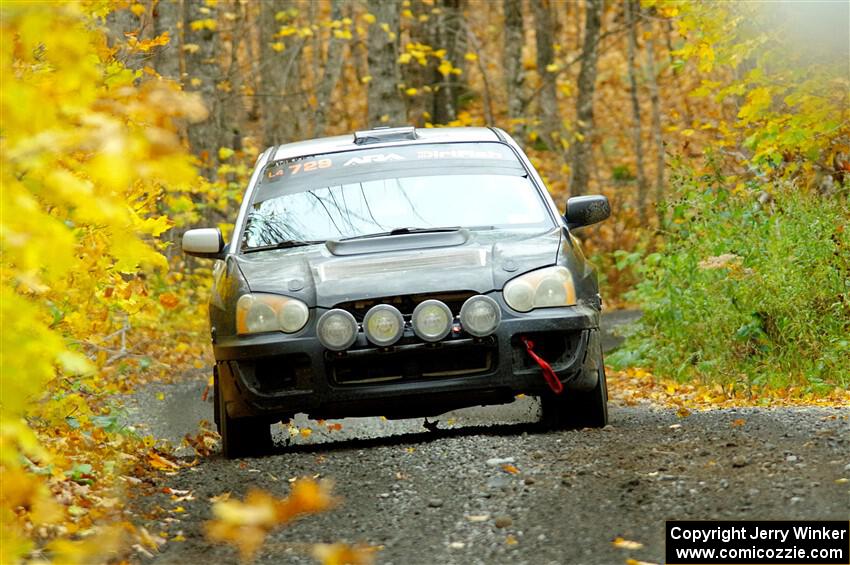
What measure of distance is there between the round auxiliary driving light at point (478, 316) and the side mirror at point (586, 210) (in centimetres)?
141

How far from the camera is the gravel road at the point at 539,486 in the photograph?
495 cm

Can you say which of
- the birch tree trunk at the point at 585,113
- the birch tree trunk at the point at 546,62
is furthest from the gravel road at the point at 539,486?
the birch tree trunk at the point at 546,62

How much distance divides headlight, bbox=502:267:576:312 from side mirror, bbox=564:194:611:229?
1.02 meters

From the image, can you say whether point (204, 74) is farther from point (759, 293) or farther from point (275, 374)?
point (275, 374)

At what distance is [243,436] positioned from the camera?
24.2 feet

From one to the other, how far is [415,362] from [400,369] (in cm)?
9

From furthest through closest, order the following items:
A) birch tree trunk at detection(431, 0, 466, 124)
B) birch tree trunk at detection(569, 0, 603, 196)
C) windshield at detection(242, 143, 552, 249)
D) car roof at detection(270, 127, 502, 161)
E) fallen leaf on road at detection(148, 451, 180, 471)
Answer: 1. birch tree trunk at detection(431, 0, 466, 124)
2. birch tree trunk at detection(569, 0, 603, 196)
3. car roof at detection(270, 127, 502, 161)
4. windshield at detection(242, 143, 552, 249)
5. fallen leaf on road at detection(148, 451, 180, 471)

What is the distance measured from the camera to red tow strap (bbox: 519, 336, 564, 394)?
6.96 m

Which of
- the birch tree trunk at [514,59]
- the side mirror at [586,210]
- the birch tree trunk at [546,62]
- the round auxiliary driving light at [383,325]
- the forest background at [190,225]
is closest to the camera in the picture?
the forest background at [190,225]

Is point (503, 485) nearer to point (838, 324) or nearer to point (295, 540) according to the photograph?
A: point (295, 540)

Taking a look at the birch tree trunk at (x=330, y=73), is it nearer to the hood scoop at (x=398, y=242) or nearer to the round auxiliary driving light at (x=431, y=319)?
the hood scoop at (x=398, y=242)

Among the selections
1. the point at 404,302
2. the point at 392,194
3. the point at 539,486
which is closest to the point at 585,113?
the point at 392,194

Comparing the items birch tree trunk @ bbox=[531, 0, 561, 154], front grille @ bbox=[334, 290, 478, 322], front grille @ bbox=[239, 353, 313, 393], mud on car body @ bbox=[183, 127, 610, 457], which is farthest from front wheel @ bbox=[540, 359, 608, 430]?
birch tree trunk @ bbox=[531, 0, 561, 154]

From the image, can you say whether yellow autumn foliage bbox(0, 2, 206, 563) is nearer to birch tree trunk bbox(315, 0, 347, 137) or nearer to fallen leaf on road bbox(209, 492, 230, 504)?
fallen leaf on road bbox(209, 492, 230, 504)
